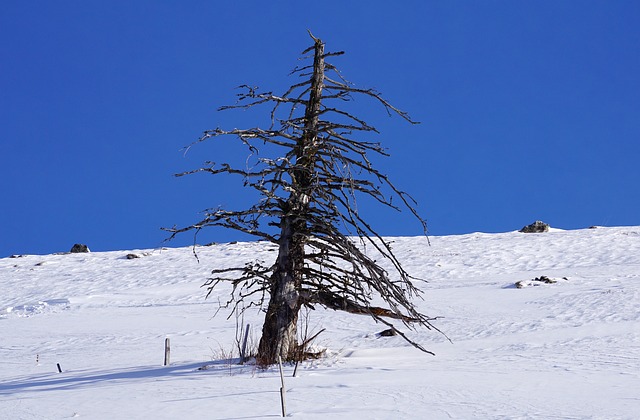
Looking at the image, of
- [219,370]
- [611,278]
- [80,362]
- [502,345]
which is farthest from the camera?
[611,278]

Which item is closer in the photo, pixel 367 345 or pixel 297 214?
pixel 297 214

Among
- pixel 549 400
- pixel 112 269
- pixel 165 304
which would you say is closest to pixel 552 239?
pixel 165 304

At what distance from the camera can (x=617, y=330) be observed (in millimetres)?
11609

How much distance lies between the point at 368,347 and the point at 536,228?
24.9 m

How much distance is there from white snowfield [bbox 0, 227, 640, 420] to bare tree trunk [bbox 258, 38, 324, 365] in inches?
23.8

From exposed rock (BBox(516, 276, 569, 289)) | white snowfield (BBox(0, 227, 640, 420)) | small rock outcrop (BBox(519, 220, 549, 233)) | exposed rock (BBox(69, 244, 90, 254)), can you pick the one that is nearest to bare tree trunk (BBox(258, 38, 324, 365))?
white snowfield (BBox(0, 227, 640, 420))

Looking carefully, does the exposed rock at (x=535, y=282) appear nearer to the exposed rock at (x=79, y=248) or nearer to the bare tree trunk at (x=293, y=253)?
the bare tree trunk at (x=293, y=253)

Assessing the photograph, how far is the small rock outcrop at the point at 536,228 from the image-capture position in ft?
117

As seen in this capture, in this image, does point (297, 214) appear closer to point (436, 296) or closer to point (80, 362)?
point (80, 362)

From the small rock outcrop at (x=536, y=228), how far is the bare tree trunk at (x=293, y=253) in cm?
2724

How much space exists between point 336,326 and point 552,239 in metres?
17.6

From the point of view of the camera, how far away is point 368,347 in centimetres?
1303

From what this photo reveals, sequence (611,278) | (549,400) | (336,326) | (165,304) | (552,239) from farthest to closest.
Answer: (552,239), (165,304), (611,278), (336,326), (549,400)

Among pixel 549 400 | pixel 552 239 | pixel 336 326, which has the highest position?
pixel 552 239
